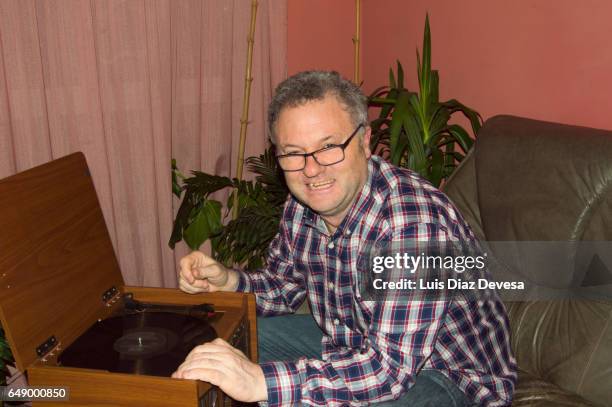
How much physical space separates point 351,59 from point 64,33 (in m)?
1.39

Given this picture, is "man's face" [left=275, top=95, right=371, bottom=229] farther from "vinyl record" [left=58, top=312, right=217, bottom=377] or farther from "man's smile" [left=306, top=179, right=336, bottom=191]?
"vinyl record" [left=58, top=312, right=217, bottom=377]

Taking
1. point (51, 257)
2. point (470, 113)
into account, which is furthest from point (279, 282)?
point (470, 113)

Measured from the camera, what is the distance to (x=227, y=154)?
2.88 meters

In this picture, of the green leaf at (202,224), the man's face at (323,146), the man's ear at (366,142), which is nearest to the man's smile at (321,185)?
the man's face at (323,146)

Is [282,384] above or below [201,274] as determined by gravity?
below

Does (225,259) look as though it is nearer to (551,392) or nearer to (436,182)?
(436,182)

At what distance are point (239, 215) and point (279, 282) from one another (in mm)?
702

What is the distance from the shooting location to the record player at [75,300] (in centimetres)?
120

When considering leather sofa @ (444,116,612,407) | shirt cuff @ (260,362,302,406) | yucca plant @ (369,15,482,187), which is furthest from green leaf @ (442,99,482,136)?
shirt cuff @ (260,362,302,406)

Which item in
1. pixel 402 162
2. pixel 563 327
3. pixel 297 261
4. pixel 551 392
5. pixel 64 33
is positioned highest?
pixel 64 33

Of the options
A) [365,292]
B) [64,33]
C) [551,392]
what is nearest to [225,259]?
[64,33]

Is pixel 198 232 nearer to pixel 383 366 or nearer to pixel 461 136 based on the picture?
pixel 461 136

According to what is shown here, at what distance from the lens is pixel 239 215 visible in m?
2.54

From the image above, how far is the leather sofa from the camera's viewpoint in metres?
1.62
